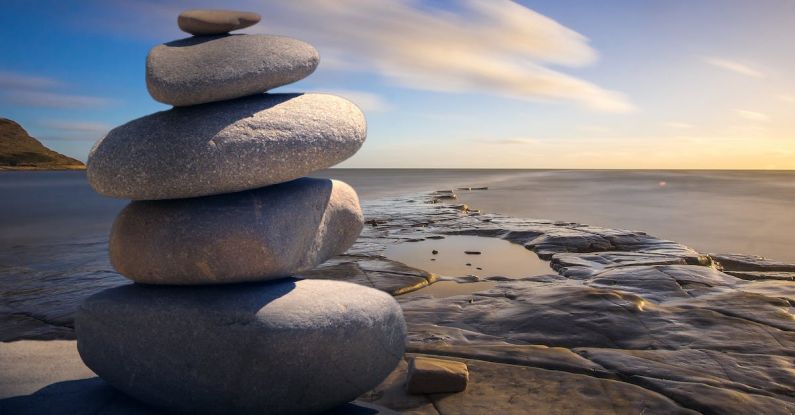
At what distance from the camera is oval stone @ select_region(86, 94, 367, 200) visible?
151 inches

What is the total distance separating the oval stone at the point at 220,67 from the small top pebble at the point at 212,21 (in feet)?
0.27

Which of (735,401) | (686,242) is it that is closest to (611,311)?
(735,401)

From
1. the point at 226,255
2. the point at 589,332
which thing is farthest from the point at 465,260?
the point at 226,255

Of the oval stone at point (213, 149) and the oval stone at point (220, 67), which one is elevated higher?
the oval stone at point (220, 67)

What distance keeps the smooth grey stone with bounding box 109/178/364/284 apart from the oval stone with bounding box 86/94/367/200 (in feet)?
0.51

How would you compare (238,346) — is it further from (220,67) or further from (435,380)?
(220,67)

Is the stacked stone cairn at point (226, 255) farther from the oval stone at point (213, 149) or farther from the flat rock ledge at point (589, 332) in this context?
the flat rock ledge at point (589, 332)

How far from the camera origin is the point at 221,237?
390cm

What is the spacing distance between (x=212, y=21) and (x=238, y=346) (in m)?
2.45

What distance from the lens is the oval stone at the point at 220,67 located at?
13.0ft

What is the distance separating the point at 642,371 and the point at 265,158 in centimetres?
343

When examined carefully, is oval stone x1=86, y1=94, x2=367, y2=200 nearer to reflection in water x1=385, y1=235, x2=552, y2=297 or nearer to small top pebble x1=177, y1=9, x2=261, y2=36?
small top pebble x1=177, y1=9, x2=261, y2=36

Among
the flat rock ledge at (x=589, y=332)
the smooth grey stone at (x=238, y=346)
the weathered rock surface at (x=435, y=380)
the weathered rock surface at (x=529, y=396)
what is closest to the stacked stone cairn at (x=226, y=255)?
the smooth grey stone at (x=238, y=346)

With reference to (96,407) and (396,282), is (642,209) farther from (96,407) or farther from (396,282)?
(96,407)
